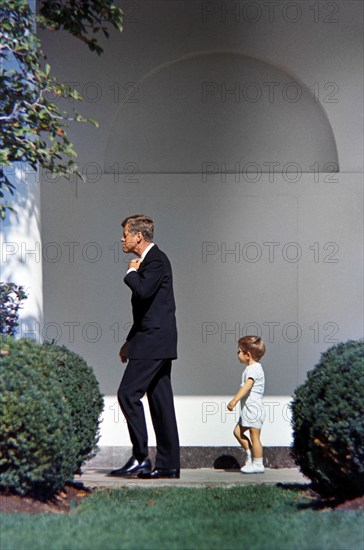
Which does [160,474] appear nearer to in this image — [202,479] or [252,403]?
[202,479]

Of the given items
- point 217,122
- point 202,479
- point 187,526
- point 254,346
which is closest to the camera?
point 187,526

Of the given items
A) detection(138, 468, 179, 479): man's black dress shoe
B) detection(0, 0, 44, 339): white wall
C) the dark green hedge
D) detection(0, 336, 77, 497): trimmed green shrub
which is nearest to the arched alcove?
detection(0, 0, 44, 339): white wall

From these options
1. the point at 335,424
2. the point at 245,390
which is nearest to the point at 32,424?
the point at 335,424

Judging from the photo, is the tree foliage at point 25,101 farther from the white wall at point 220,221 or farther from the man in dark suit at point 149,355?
the white wall at point 220,221

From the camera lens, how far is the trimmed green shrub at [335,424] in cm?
629

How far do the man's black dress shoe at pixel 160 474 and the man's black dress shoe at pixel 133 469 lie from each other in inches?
1.3

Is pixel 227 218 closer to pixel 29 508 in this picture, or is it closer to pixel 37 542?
pixel 29 508

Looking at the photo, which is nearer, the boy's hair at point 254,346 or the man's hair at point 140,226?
the man's hair at point 140,226

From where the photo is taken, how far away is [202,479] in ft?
28.2

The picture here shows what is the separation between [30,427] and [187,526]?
3.71 ft

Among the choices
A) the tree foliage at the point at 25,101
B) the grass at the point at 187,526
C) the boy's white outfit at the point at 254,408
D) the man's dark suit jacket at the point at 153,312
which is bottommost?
the grass at the point at 187,526

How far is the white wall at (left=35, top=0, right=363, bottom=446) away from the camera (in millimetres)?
9656

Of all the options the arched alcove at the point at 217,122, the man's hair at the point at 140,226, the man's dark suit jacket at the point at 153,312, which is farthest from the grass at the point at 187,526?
the arched alcove at the point at 217,122

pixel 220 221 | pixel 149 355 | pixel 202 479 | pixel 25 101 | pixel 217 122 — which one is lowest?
pixel 202 479
